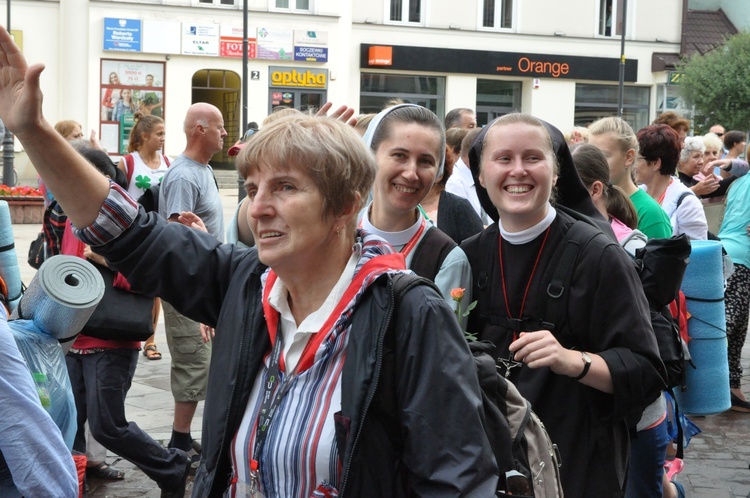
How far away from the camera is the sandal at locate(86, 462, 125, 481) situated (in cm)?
617

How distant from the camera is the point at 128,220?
8.25 ft

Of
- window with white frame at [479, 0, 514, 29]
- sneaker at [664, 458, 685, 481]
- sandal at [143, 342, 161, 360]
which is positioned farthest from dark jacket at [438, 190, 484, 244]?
window with white frame at [479, 0, 514, 29]

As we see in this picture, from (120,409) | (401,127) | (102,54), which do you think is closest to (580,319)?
(401,127)

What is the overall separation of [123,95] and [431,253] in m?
29.4

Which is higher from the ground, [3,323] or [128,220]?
[128,220]

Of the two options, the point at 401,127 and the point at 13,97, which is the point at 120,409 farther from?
the point at 13,97

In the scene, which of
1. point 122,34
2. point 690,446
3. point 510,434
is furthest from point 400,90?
point 510,434

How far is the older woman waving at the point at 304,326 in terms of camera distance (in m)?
2.25

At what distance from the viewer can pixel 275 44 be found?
32938mm

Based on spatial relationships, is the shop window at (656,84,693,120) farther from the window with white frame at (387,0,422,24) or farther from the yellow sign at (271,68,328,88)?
the yellow sign at (271,68,328,88)

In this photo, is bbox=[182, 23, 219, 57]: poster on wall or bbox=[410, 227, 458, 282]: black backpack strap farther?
bbox=[182, 23, 219, 57]: poster on wall

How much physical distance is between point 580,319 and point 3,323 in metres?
1.82

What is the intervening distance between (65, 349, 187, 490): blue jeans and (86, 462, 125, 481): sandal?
68 cm

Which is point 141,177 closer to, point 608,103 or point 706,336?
point 706,336
